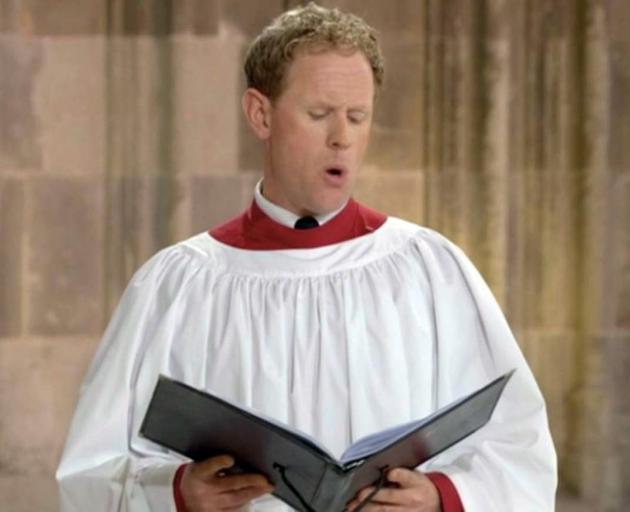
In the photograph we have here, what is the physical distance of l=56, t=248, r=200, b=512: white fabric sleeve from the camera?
7.32 ft

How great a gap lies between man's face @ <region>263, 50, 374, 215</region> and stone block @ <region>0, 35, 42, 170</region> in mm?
2445

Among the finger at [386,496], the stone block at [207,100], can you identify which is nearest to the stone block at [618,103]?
the stone block at [207,100]

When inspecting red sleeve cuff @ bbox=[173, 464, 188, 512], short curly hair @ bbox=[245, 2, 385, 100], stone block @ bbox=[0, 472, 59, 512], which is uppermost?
short curly hair @ bbox=[245, 2, 385, 100]

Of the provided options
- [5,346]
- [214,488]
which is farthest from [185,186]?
[214,488]

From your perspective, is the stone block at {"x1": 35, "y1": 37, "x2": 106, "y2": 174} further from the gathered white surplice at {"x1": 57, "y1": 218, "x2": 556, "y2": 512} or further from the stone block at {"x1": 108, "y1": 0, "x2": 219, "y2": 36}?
the gathered white surplice at {"x1": 57, "y1": 218, "x2": 556, "y2": 512}

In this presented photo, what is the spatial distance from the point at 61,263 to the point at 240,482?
2.72 meters

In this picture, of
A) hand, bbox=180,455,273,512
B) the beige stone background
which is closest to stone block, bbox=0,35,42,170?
the beige stone background

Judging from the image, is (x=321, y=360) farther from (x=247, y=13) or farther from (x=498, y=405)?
(x=247, y=13)

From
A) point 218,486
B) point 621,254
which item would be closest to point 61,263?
A: point 621,254

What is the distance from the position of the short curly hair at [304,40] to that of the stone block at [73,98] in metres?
2.39

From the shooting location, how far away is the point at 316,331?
2.29 meters

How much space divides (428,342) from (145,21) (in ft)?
8.51

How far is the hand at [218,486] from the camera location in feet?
6.54

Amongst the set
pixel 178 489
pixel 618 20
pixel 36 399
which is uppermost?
pixel 618 20
